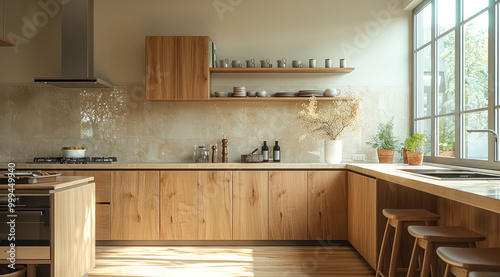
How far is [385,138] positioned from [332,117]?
0.62 metres

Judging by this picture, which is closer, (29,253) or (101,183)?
(29,253)

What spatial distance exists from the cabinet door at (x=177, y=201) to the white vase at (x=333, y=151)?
1.40 meters

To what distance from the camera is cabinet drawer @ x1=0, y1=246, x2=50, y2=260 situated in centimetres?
257

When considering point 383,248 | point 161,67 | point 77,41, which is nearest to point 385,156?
point 383,248

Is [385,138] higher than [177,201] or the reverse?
higher

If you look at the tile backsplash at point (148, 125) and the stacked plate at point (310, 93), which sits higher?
the stacked plate at point (310, 93)

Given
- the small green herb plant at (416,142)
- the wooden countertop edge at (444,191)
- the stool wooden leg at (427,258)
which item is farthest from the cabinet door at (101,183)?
the stool wooden leg at (427,258)

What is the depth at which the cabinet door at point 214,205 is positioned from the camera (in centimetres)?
416

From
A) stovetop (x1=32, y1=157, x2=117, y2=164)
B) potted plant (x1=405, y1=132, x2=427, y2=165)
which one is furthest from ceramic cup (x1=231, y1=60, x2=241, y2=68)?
potted plant (x1=405, y1=132, x2=427, y2=165)

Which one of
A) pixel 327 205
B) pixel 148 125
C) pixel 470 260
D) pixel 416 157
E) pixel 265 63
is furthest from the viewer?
pixel 148 125

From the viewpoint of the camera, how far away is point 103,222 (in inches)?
164

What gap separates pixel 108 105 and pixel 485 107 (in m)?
3.78

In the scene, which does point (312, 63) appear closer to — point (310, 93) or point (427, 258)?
point (310, 93)

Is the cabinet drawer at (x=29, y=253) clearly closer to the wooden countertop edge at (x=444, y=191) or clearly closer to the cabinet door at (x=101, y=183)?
the cabinet door at (x=101, y=183)
